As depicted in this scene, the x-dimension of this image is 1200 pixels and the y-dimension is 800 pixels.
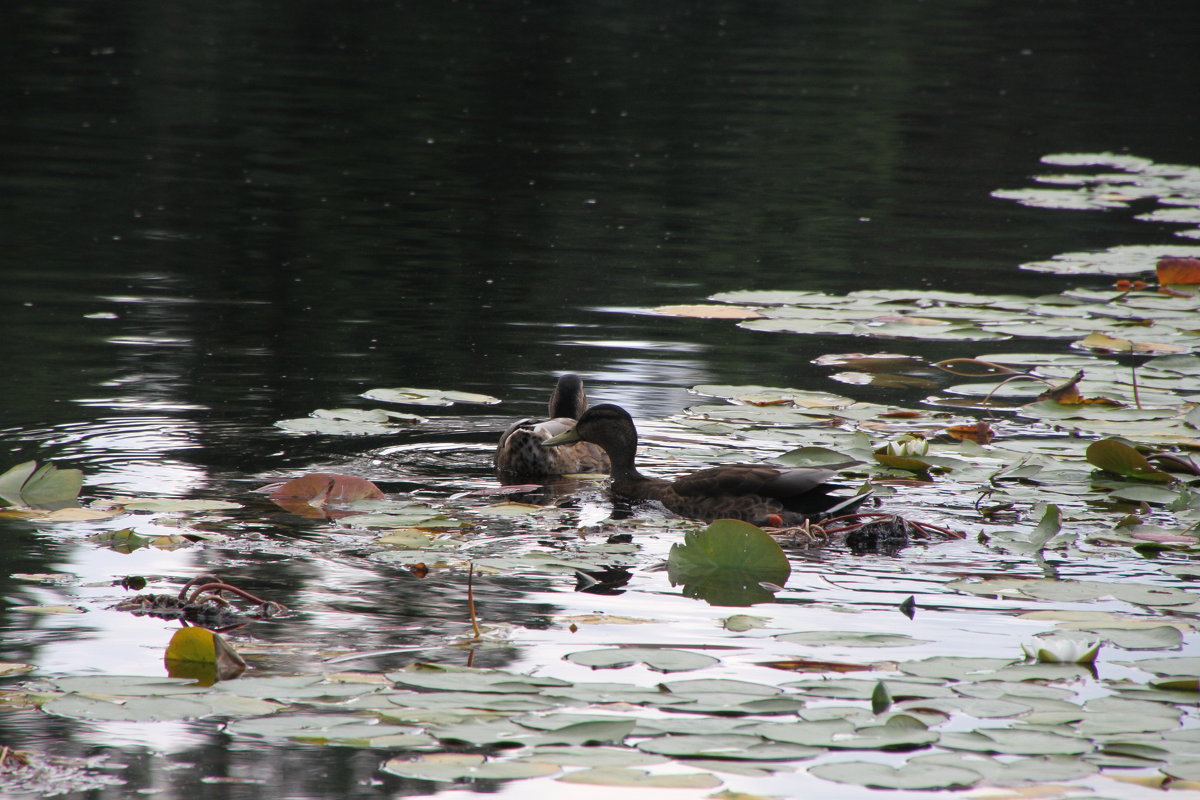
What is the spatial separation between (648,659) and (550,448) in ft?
10.7

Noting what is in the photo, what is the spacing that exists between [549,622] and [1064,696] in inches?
65.5

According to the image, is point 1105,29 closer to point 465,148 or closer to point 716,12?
Answer: point 716,12

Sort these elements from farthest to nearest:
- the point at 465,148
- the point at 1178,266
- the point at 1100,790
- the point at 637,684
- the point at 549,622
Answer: the point at 465,148
the point at 1178,266
the point at 549,622
the point at 637,684
the point at 1100,790

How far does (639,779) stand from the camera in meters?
3.87

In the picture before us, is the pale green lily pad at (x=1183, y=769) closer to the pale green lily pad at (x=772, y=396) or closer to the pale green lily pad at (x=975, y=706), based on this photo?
the pale green lily pad at (x=975, y=706)

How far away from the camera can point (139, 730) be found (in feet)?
14.3

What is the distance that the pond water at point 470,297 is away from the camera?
202 inches

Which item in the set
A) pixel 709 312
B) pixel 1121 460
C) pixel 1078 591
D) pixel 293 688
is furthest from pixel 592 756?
pixel 709 312

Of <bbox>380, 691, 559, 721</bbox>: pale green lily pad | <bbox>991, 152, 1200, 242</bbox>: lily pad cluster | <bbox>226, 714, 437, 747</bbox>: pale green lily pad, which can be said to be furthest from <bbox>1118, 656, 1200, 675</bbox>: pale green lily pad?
<bbox>991, 152, 1200, 242</bbox>: lily pad cluster

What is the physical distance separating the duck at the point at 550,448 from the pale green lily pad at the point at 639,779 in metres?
3.87

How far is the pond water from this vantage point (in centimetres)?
513

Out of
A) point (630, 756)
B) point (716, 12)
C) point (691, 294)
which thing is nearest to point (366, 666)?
point (630, 756)

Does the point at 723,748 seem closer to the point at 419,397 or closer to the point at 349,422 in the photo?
the point at 349,422

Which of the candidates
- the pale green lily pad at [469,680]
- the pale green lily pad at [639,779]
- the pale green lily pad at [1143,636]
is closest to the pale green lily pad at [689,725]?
the pale green lily pad at [639,779]
